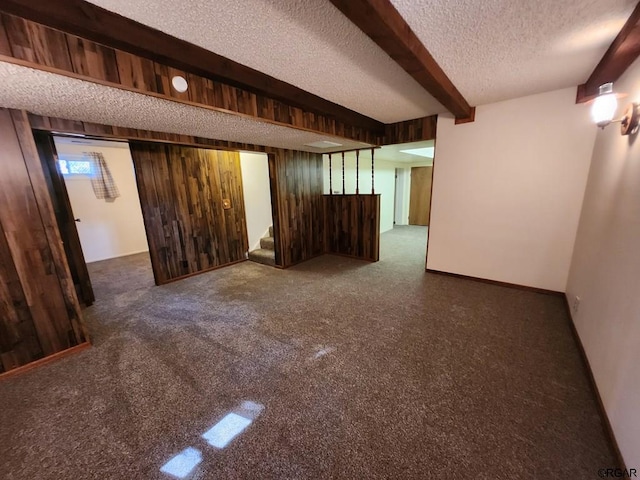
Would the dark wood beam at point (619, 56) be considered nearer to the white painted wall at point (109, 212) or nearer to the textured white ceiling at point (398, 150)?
the textured white ceiling at point (398, 150)

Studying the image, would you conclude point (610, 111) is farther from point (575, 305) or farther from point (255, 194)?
point (255, 194)

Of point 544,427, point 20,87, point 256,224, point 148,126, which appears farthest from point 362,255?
point 20,87

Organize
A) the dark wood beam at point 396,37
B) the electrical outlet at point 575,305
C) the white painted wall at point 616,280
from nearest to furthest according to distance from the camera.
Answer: the dark wood beam at point 396,37
the white painted wall at point 616,280
the electrical outlet at point 575,305

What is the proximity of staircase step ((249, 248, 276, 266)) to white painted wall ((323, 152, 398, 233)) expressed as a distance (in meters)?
1.84

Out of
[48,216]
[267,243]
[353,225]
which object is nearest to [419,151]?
[353,225]

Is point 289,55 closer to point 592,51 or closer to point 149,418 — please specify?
point 592,51

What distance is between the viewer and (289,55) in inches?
66.5

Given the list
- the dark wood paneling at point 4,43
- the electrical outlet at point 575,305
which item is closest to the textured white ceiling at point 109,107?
the dark wood paneling at point 4,43

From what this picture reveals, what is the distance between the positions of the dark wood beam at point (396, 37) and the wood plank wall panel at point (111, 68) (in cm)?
122

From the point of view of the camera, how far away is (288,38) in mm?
1492

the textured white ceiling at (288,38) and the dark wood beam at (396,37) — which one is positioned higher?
the textured white ceiling at (288,38)

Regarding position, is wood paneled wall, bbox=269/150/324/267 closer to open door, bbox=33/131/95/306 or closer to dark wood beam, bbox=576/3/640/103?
open door, bbox=33/131/95/306

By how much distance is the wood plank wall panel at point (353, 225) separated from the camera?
4.43m

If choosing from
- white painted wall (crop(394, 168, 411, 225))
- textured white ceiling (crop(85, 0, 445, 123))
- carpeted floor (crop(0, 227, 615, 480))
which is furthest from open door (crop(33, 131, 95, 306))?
white painted wall (crop(394, 168, 411, 225))
